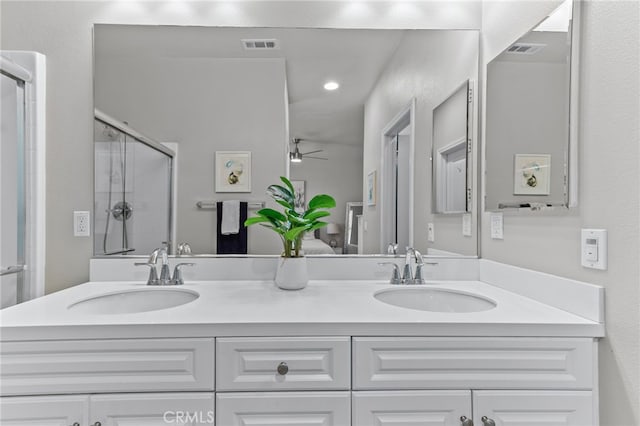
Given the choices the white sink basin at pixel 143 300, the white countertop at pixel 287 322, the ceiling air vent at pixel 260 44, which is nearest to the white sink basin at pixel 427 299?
the white countertop at pixel 287 322

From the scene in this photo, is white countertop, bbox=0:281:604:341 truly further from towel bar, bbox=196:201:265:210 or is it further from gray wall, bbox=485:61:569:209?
towel bar, bbox=196:201:265:210

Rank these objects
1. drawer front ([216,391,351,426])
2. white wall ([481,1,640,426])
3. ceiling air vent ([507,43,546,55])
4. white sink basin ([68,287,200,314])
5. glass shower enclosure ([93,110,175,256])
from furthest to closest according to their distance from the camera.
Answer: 1. glass shower enclosure ([93,110,175,256])
2. white sink basin ([68,287,200,314])
3. ceiling air vent ([507,43,546,55])
4. drawer front ([216,391,351,426])
5. white wall ([481,1,640,426])

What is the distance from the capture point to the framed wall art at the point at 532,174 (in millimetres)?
1180

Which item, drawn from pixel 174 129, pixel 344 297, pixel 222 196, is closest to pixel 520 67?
pixel 344 297

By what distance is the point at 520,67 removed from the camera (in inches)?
52.7

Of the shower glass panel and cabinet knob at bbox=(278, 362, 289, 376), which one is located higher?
the shower glass panel

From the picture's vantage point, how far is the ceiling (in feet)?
5.36

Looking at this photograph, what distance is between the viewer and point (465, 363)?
1.02 m

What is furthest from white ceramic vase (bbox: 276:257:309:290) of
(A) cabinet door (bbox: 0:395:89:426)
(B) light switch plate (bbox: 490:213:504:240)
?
(B) light switch plate (bbox: 490:213:504:240)

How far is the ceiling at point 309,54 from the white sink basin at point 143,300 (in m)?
0.90

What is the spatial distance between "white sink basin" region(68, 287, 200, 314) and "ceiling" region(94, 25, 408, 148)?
2.95 ft

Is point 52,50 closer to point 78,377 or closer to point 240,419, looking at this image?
point 78,377

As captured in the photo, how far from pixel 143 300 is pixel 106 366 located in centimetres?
50

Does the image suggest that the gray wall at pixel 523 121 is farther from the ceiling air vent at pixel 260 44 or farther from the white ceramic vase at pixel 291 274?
the ceiling air vent at pixel 260 44
